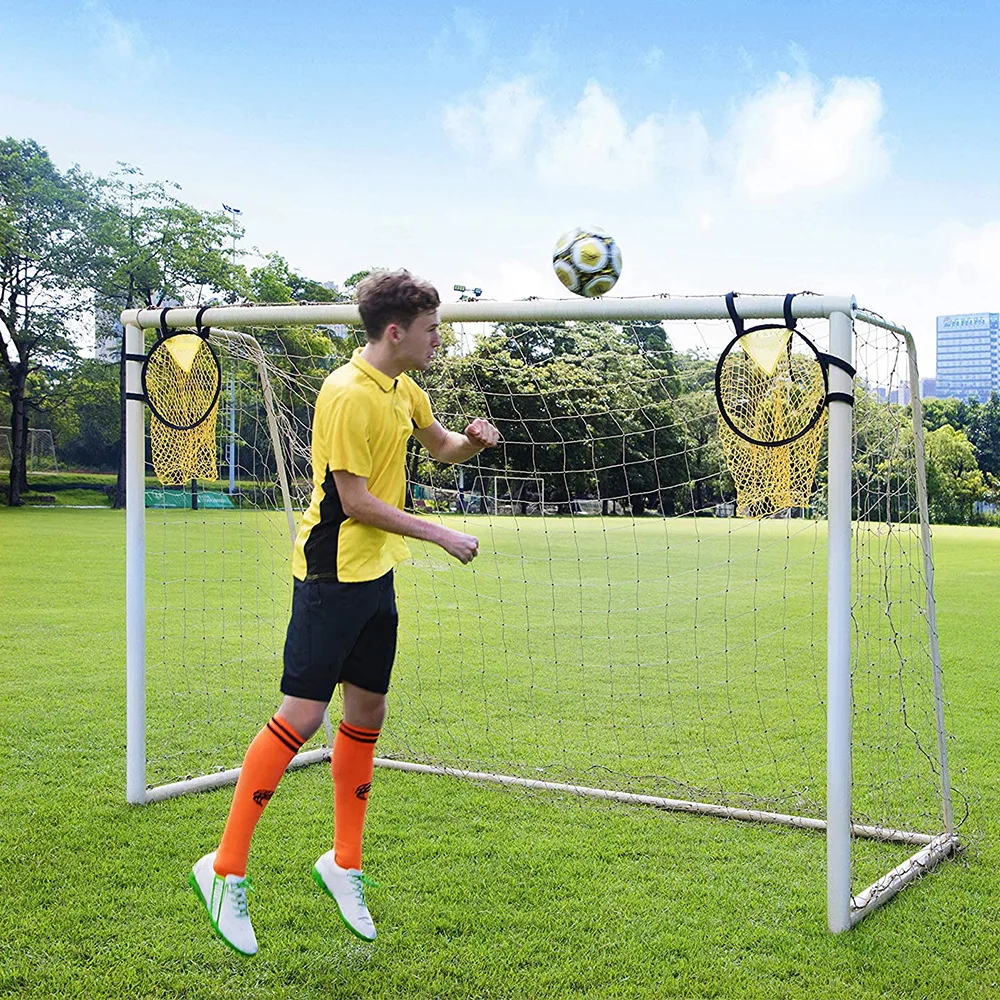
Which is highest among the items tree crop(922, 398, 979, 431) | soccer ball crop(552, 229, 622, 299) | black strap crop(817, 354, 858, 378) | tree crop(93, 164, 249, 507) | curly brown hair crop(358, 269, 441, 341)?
tree crop(93, 164, 249, 507)

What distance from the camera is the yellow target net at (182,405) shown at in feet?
13.9

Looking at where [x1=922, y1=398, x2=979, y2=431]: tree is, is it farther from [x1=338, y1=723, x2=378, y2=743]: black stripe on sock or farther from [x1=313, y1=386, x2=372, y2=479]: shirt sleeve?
[x1=313, y1=386, x2=372, y2=479]: shirt sleeve

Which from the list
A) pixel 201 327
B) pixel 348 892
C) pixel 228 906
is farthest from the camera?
pixel 201 327

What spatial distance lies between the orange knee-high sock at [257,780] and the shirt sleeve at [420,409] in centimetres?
99

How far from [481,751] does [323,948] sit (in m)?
2.29

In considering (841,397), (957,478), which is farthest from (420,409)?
(957,478)

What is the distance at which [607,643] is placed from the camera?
29.0ft

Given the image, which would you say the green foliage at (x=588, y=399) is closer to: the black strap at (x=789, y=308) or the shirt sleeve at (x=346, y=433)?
the black strap at (x=789, y=308)

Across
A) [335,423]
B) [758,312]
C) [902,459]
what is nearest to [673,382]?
[902,459]

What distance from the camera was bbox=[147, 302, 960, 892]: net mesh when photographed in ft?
14.4

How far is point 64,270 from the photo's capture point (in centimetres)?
3428

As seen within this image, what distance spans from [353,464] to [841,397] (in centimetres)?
148

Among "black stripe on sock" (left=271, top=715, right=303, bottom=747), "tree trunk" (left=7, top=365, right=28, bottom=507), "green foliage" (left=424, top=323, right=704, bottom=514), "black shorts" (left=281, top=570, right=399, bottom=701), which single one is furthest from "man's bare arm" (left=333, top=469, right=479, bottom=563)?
"tree trunk" (left=7, top=365, right=28, bottom=507)

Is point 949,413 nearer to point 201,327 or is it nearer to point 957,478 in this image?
point 957,478
